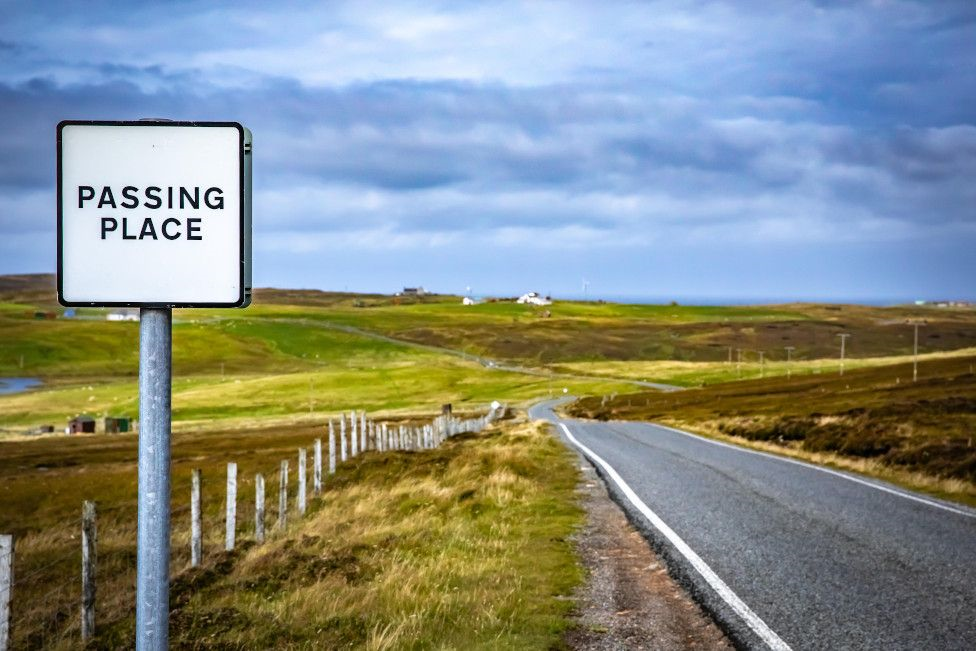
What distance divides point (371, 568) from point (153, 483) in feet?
24.8

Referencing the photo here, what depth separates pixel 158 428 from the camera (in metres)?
3.75

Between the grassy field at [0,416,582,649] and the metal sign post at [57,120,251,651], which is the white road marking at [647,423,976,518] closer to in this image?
the grassy field at [0,416,582,649]

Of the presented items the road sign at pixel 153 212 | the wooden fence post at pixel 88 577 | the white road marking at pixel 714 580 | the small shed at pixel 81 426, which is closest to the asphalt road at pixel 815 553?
the white road marking at pixel 714 580

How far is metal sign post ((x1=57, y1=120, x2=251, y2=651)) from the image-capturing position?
3777mm

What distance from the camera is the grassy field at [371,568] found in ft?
28.0

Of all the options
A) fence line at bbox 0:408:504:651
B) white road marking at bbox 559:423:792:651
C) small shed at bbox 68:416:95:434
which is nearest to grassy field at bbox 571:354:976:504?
white road marking at bbox 559:423:792:651

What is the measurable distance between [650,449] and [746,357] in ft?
488

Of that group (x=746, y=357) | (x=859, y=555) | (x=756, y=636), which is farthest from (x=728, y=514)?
(x=746, y=357)

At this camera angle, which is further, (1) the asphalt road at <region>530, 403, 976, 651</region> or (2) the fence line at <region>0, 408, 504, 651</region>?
(1) the asphalt road at <region>530, 403, 976, 651</region>

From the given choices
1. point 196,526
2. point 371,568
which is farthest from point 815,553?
point 196,526

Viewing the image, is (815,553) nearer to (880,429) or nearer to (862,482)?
(862,482)

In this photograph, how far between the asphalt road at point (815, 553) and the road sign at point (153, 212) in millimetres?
6013

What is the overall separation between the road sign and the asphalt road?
19.7 feet

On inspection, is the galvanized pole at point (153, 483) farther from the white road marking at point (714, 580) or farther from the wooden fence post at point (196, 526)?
the wooden fence post at point (196, 526)
